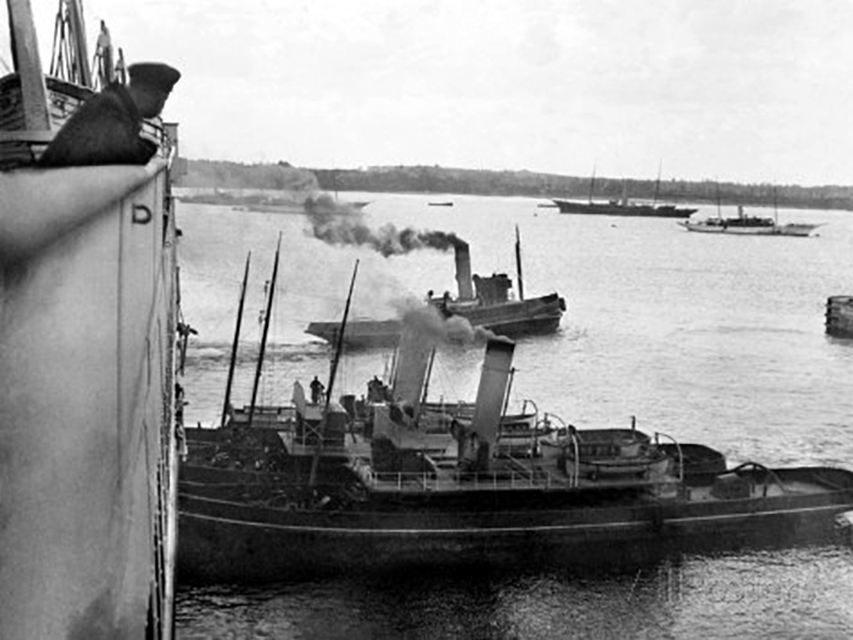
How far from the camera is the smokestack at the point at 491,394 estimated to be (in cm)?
2716

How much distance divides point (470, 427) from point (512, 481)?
223 cm

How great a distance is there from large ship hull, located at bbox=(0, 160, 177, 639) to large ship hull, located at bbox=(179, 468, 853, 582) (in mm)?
21613

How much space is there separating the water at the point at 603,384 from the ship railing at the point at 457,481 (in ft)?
7.05

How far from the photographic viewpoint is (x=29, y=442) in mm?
2385

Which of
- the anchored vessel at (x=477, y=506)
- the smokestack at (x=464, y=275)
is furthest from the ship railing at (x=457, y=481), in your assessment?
the smokestack at (x=464, y=275)

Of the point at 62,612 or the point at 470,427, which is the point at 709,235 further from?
the point at 62,612

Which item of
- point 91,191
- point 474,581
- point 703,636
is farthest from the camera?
point 474,581

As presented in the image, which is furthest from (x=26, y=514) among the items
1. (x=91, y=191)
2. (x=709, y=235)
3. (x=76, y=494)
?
(x=709, y=235)

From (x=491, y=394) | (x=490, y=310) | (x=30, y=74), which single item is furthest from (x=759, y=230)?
(x=30, y=74)

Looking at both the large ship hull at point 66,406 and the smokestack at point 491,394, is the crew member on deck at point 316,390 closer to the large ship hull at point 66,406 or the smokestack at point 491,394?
the smokestack at point 491,394

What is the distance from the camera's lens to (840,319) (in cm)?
6675

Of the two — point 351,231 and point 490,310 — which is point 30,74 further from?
point 490,310

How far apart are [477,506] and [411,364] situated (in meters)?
7.71

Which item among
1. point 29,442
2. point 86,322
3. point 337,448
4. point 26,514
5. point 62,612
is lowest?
point 337,448
